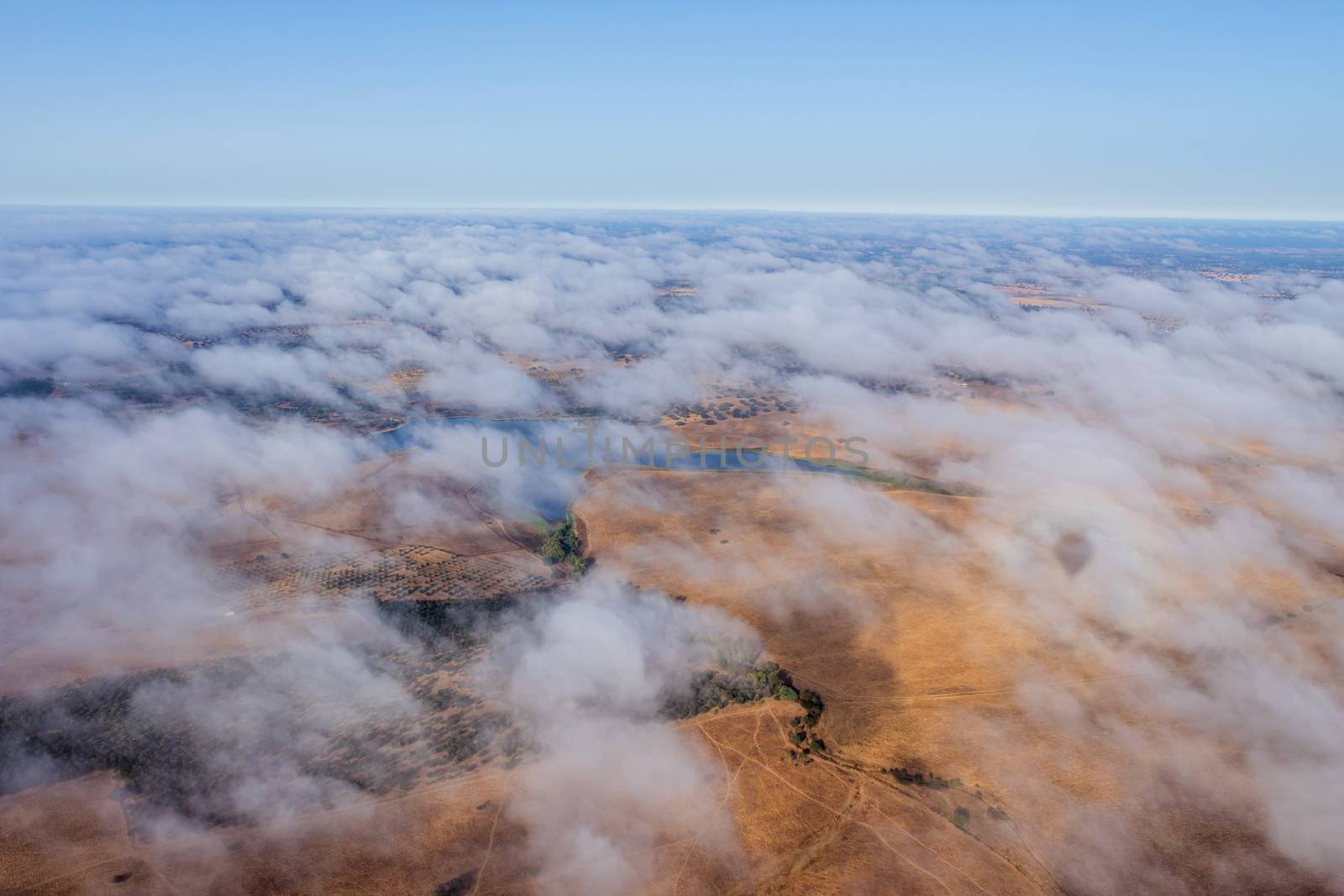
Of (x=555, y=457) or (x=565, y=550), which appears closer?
(x=565, y=550)

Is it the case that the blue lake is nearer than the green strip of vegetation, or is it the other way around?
the green strip of vegetation

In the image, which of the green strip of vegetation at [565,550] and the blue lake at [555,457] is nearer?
the green strip of vegetation at [565,550]

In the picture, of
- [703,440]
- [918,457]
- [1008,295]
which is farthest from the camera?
[1008,295]

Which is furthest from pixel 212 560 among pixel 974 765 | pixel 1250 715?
pixel 1250 715

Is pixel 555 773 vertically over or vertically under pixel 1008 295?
under

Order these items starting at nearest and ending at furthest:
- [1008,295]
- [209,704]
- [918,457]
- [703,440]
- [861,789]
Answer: [861,789] → [209,704] → [918,457] → [703,440] → [1008,295]

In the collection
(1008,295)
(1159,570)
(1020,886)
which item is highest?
(1008,295)

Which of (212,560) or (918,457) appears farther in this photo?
(918,457)

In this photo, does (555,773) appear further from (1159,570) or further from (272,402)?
(272,402)

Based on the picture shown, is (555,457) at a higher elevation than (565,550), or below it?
below
